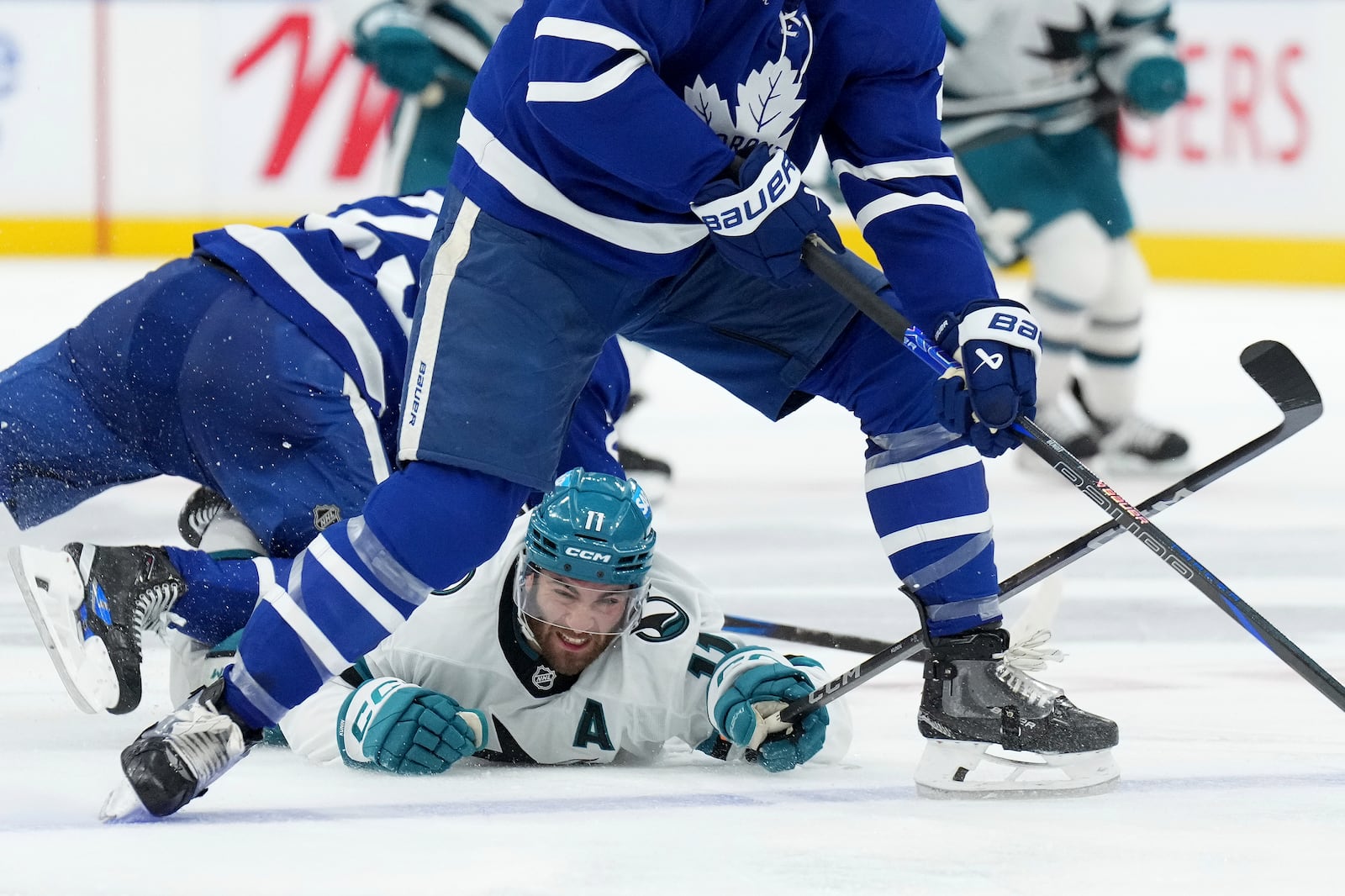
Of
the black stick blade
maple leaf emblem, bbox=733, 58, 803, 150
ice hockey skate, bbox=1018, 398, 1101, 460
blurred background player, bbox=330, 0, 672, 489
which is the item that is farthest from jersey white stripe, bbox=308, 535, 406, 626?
ice hockey skate, bbox=1018, 398, 1101, 460

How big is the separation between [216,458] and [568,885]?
3.81ft

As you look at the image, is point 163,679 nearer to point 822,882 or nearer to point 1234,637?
point 822,882

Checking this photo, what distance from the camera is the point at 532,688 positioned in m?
2.20

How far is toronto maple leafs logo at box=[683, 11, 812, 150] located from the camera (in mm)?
2006

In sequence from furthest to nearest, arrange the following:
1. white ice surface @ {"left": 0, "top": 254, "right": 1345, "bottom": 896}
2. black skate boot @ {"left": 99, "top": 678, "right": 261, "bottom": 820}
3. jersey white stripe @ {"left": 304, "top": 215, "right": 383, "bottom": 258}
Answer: jersey white stripe @ {"left": 304, "top": 215, "right": 383, "bottom": 258} → black skate boot @ {"left": 99, "top": 678, "right": 261, "bottom": 820} → white ice surface @ {"left": 0, "top": 254, "right": 1345, "bottom": 896}

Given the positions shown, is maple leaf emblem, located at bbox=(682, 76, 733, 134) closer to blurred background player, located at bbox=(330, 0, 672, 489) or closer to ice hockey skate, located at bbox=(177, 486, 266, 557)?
ice hockey skate, located at bbox=(177, 486, 266, 557)

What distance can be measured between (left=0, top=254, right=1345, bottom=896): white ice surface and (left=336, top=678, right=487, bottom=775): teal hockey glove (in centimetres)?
3

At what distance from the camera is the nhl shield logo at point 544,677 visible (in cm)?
219

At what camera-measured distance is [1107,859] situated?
5.84 feet

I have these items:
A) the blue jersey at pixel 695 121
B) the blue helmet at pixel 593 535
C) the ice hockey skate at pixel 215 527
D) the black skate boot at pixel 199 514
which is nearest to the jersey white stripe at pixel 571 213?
the blue jersey at pixel 695 121

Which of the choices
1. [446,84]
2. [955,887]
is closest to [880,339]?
[955,887]

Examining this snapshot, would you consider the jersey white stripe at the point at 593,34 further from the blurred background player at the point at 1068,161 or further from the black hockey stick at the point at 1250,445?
the blurred background player at the point at 1068,161

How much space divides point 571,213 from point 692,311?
0.76 ft

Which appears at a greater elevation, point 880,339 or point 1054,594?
point 880,339
